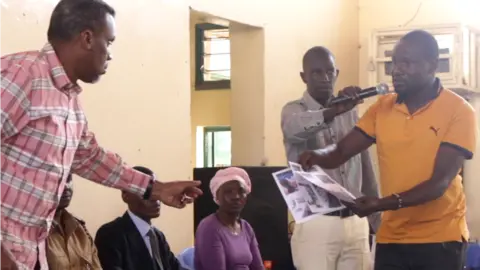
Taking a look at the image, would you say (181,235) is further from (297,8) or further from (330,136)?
(297,8)

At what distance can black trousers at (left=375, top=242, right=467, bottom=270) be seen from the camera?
2.73m

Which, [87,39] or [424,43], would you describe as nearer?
[87,39]

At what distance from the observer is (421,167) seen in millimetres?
2791

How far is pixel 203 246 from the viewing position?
3.70m

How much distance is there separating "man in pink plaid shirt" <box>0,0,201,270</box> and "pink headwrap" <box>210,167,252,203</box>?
1674mm

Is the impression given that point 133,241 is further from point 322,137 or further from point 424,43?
point 424,43

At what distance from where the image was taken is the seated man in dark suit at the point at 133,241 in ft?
10.9

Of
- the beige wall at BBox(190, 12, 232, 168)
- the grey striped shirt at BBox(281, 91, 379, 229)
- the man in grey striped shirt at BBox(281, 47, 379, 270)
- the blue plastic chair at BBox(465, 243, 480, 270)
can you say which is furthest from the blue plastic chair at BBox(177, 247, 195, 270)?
the beige wall at BBox(190, 12, 232, 168)

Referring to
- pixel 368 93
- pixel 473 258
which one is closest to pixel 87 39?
pixel 368 93

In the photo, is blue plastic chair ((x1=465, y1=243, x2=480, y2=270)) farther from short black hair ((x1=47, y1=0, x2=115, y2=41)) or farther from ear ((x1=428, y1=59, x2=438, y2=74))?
short black hair ((x1=47, y1=0, x2=115, y2=41))

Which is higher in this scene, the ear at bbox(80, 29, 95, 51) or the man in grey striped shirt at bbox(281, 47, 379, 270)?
the ear at bbox(80, 29, 95, 51)

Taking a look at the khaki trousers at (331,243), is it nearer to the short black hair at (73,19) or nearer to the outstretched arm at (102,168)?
the outstretched arm at (102,168)

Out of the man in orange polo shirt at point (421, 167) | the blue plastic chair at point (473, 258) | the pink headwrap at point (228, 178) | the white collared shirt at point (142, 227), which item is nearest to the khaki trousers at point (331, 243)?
the man in orange polo shirt at point (421, 167)

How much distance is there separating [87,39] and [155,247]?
1.57 meters
